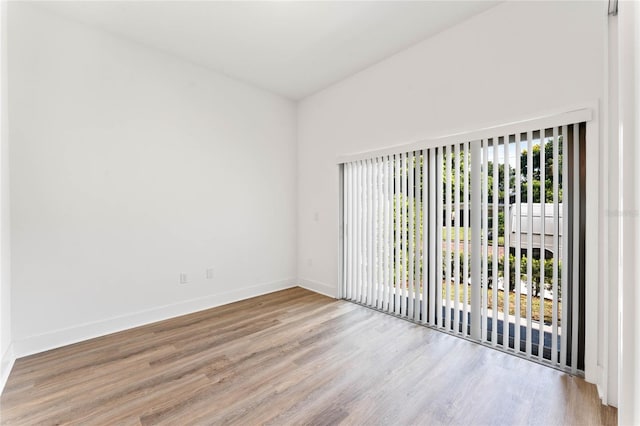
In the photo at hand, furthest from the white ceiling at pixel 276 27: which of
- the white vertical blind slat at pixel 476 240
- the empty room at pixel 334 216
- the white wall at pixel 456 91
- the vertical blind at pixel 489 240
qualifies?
the white vertical blind slat at pixel 476 240

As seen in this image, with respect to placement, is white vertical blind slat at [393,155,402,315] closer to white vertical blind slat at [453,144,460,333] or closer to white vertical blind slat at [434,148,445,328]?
white vertical blind slat at [434,148,445,328]

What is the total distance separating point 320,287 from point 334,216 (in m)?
1.09

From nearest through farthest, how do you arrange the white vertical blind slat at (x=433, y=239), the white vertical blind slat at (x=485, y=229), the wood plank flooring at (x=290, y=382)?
the wood plank flooring at (x=290, y=382) < the white vertical blind slat at (x=485, y=229) < the white vertical blind slat at (x=433, y=239)

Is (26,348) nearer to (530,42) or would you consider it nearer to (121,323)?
(121,323)

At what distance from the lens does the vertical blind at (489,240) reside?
2109 mm

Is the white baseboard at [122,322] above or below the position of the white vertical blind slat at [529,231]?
below

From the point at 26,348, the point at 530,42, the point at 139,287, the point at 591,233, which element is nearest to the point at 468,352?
the point at 591,233

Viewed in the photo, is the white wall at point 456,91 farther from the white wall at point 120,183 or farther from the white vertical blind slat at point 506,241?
the white wall at point 120,183

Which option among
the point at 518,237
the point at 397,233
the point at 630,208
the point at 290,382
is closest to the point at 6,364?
the point at 290,382

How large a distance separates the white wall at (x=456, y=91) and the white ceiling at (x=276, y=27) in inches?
9.4

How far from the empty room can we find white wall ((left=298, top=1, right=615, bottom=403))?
18mm

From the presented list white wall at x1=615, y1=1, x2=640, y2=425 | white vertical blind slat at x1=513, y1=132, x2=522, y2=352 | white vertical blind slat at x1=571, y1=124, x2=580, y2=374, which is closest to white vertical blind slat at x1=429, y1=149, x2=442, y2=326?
white vertical blind slat at x1=513, y1=132, x2=522, y2=352

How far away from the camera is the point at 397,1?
242cm

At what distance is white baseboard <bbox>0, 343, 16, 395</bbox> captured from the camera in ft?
6.56
